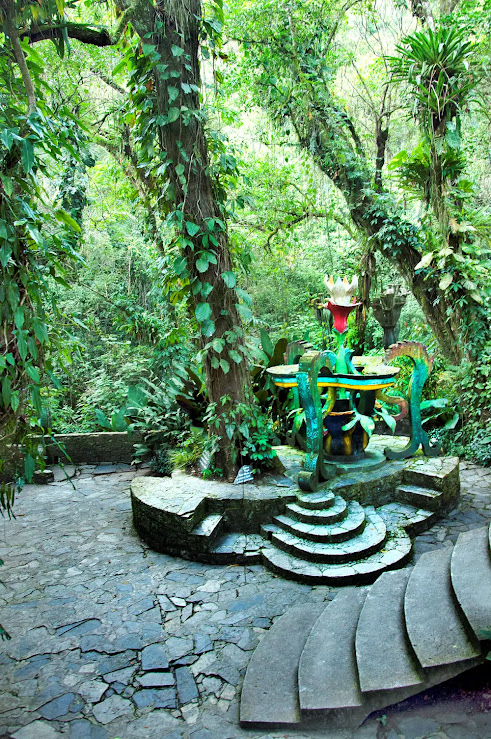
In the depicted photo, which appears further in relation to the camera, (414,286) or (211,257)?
(414,286)

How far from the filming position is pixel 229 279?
4238 millimetres

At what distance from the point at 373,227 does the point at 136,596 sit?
5.89 meters

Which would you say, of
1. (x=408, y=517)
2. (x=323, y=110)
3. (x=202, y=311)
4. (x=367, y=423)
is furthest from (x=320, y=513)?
(x=323, y=110)

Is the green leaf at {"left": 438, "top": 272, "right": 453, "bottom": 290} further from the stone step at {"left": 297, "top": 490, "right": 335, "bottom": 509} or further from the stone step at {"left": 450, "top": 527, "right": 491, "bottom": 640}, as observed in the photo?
the stone step at {"left": 450, "top": 527, "right": 491, "bottom": 640}

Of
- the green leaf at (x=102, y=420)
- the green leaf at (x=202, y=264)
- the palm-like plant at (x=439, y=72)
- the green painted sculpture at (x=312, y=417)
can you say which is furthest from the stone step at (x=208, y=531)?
the palm-like plant at (x=439, y=72)

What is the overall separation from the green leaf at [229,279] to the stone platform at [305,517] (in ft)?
5.72

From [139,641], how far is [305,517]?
5.10 feet

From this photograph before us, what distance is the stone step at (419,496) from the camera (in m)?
4.33

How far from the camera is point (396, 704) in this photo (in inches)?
90.8

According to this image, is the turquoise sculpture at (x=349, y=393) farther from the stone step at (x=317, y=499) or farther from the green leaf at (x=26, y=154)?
the green leaf at (x=26, y=154)

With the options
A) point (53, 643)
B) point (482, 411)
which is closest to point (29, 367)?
point (53, 643)

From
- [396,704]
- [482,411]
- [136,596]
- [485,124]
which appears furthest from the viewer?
[485,124]

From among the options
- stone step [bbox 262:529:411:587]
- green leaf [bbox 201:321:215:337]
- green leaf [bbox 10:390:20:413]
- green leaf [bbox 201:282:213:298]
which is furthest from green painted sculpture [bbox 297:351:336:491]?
green leaf [bbox 10:390:20:413]

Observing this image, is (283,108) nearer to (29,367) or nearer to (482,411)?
(482,411)
